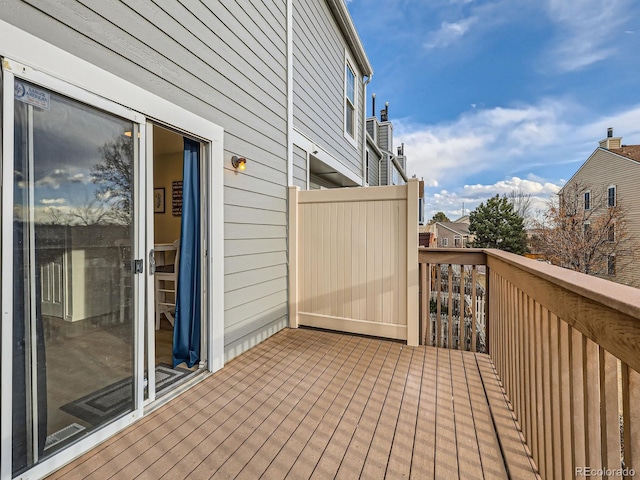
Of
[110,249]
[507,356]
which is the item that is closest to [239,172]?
[110,249]

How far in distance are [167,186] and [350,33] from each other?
4693 mm

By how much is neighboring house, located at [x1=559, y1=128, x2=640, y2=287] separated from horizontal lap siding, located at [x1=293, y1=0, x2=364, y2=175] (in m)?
14.6

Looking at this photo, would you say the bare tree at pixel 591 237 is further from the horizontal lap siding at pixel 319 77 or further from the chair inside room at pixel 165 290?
the chair inside room at pixel 165 290

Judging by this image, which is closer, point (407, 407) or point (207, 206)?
point (407, 407)

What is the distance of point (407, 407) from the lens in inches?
81.4

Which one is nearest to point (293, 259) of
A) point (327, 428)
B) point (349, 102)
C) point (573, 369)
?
point (327, 428)

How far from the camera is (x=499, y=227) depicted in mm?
19469

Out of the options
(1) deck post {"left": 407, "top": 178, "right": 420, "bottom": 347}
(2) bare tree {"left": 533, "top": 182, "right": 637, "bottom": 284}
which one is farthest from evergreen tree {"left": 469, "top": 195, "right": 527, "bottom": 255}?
(1) deck post {"left": 407, "top": 178, "right": 420, "bottom": 347}

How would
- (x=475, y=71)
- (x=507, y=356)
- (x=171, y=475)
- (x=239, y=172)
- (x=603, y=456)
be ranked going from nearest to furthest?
(x=603, y=456) → (x=171, y=475) → (x=507, y=356) → (x=239, y=172) → (x=475, y=71)

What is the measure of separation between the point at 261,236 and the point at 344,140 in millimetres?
3987

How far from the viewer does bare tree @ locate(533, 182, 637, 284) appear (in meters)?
13.0

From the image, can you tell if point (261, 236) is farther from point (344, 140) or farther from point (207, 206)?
point (344, 140)

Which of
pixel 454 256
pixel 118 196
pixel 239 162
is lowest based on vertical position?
pixel 454 256

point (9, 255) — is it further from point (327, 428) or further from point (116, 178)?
point (327, 428)
